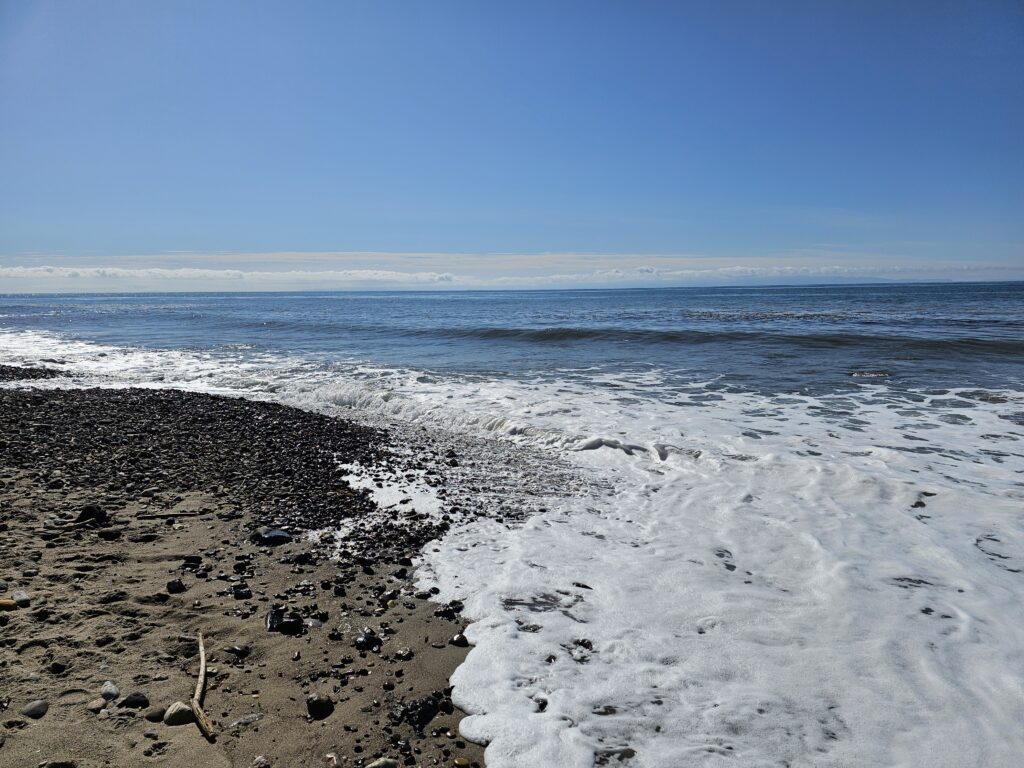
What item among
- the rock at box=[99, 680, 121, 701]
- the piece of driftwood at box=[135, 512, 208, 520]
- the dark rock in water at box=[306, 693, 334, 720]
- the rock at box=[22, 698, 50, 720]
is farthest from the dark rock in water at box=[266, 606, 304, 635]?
the piece of driftwood at box=[135, 512, 208, 520]

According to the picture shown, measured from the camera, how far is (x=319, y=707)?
9.65 ft

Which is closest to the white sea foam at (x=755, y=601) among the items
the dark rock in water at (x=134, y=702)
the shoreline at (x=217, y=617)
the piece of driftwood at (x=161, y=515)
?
the shoreline at (x=217, y=617)

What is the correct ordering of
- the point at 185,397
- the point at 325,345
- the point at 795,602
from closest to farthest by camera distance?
the point at 795,602
the point at 185,397
the point at 325,345

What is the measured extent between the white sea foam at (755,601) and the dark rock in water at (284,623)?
984 mm

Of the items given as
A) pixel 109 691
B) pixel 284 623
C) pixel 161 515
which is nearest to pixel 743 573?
pixel 284 623

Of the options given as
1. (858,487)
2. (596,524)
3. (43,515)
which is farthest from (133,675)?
(858,487)

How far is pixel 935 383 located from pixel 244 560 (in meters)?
14.9

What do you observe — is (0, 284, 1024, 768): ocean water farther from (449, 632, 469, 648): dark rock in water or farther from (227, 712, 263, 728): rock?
(227, 712, 263, 728): rock

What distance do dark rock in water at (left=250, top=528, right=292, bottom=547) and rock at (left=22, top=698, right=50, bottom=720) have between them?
207 centimetres

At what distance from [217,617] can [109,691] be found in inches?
31.5

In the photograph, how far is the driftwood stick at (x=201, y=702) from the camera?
2.76 meters

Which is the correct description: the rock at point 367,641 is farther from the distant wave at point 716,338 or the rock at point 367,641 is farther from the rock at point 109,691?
the distant wave at point 716,338

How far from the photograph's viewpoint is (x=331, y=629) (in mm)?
3682

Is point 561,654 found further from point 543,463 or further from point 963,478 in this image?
point 963,478
